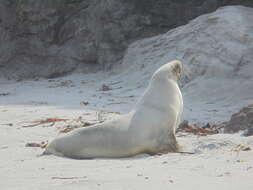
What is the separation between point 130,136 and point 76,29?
1062 centimetres

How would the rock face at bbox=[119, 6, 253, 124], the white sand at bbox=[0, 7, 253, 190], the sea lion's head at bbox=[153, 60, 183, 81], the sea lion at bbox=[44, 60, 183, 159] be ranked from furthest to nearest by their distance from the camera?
the rock face at bbox=[119, 6, 253, 124] → the sea lion's head at bbox=[153, 60, 183, 81] → the sea lion at bbox=[44, 60, 183, 159] → the white sand at bbox=[0, 7, 253, 190]

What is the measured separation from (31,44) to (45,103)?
21.3 ft

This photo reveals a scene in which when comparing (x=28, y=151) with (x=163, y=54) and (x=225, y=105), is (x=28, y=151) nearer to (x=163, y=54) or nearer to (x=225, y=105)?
(x=225, y=105)

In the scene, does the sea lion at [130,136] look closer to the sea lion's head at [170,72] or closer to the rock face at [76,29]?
the sea lion's head at [170,72]

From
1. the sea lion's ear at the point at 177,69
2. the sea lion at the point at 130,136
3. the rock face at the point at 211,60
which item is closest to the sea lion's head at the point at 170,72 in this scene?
the sea lion's ear at the point at 177,69

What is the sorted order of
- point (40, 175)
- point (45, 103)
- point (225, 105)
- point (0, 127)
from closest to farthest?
point (40, 175), point (0, 127), point (225, 105), point (45, 103)

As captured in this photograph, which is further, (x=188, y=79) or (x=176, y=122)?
(x=188, y=79)

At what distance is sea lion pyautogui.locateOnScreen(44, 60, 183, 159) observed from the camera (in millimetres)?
5070

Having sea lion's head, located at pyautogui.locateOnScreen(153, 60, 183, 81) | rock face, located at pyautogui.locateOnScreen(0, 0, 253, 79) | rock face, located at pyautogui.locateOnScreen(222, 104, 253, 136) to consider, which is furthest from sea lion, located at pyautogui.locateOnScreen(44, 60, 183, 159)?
rock face, located at pyautogui.locateOnScreen(0, 0, 253, 79)

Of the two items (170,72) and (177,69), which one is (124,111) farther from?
(170,72)

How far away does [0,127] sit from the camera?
22.3ft

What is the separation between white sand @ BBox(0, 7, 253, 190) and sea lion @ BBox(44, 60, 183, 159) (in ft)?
0.59

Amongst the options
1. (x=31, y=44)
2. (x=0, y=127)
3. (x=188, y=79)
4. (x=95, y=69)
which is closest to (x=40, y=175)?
(x=0, y=127)

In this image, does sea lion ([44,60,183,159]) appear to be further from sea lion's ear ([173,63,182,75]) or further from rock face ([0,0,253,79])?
rock face ([0,0,253,79])
